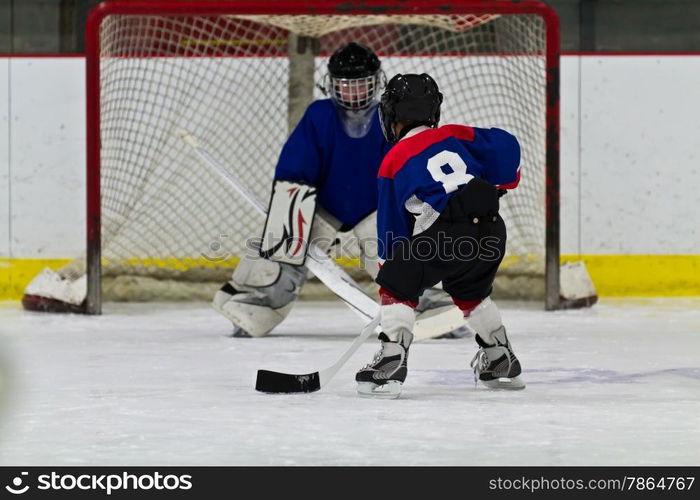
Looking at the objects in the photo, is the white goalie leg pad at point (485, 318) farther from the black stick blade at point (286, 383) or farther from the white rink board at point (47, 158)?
the white rink board at point (47, 158)

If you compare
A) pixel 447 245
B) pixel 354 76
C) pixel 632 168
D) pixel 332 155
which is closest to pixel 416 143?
pixel 447 245

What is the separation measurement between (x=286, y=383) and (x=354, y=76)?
1155 millimetres

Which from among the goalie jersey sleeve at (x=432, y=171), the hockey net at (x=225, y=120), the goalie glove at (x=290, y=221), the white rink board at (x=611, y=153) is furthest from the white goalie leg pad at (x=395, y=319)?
the white rink board at (x=611, y=153)

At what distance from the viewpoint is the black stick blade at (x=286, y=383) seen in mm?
2953

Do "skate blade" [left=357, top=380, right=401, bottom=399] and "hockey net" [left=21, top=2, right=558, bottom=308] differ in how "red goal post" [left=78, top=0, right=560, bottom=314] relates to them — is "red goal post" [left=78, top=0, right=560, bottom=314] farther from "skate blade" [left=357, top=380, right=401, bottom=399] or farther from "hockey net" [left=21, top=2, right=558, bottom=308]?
"skate blade" [left=357, top=380, right=401, bottom=399]

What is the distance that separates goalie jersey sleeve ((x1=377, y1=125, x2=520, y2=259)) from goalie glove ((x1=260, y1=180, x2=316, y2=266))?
993 mm

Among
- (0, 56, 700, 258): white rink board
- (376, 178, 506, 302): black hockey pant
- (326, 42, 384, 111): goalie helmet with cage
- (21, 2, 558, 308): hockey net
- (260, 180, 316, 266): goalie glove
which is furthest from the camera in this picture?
(0, 56, 700, 258): white rink board

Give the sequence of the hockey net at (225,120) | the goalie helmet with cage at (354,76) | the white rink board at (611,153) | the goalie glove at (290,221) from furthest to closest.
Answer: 1. the white rink board at (611,153)
2. the hockey net at (225,120)
3. the goalie glove at (290,221)
4. the goalie helmet with cage at (354,76)

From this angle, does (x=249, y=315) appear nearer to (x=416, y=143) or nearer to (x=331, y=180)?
(x=331, y=180)

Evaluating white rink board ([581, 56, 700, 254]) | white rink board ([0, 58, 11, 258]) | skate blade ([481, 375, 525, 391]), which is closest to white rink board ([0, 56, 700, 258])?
white rink board ([581, 56, 700, 254])

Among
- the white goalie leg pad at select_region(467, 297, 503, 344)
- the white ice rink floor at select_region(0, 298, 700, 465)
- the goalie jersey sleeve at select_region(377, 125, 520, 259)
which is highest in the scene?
the goalie jersey sleeve at select_region(377, 125, 520, 259)

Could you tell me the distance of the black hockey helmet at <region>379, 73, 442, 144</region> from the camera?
291cm

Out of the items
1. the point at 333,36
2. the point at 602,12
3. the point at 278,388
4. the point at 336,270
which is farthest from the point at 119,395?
the point at 602,12

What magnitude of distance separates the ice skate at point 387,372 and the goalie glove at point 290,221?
1058mm
